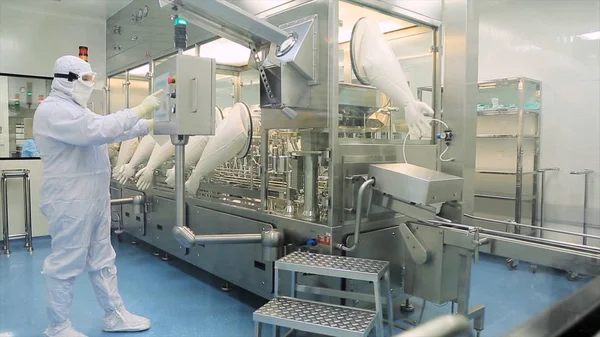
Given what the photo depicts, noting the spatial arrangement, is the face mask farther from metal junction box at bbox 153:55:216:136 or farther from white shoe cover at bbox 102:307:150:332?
white shoe cover at bbox 102:307:150:332

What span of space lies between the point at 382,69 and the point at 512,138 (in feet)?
7.55

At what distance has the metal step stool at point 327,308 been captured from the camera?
5.88 feet

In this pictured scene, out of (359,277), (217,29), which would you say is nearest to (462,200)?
(359,277)

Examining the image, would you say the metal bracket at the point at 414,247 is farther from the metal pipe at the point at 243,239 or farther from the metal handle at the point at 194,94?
the metal handle at the point at 194,94

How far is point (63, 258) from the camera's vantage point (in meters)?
2.43

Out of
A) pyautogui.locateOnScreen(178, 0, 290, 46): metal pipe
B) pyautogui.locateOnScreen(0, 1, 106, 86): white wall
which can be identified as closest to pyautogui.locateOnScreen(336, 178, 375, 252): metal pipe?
pyautogui.locateOnScreen(178, 0, 290, 46): metal pipe

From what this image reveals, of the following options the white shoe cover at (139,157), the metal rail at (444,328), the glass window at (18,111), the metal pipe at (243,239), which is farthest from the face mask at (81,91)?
the glass window at (18,111)

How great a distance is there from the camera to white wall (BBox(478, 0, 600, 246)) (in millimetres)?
3572

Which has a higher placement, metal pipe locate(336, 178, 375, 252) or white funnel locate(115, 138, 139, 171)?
white funnel locate(115, 138, 139, 171)

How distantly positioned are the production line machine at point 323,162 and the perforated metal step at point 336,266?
0.55 feet

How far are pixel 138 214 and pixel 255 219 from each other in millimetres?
1949

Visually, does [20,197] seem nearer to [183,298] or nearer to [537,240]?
[183,298]

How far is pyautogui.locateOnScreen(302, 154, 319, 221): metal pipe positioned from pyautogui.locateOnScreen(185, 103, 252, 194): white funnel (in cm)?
60

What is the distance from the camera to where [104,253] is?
2619 millimetres
